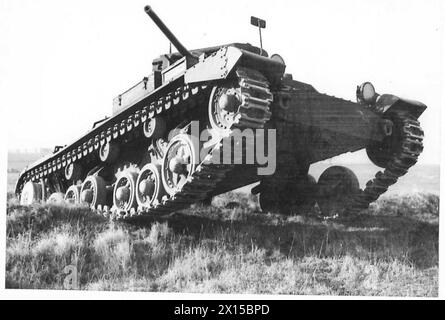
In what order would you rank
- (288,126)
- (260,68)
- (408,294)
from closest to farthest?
1. (408,294)
2. (260,68)
3. (288,126)

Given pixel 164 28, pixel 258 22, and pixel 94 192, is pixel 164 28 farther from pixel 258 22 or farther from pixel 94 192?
pixel 94 192

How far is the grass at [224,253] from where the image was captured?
320 inches

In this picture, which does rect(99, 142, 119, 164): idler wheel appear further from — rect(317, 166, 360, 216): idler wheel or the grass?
rect(317, 166, 360, 216): idler wheel

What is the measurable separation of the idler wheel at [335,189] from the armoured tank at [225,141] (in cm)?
2

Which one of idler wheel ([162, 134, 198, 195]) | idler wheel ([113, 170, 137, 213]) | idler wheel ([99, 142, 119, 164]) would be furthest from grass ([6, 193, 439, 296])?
idler wheel ([99, 142, 119, 164])

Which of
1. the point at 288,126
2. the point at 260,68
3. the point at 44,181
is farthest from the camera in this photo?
the point at 44,181

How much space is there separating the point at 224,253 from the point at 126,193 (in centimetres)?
231

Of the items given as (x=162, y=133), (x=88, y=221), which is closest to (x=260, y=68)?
(x=162, y=133)

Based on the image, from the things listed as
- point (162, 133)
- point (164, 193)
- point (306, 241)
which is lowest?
point (306, 241)

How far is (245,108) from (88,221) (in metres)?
3.49

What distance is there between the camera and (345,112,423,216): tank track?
34.8 ft

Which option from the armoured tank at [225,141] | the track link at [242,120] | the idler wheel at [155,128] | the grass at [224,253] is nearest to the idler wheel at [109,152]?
the armoured tank at [225,141]

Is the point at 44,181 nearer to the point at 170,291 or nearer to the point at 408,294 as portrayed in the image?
the point at 170,291

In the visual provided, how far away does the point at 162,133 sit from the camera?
992cm
